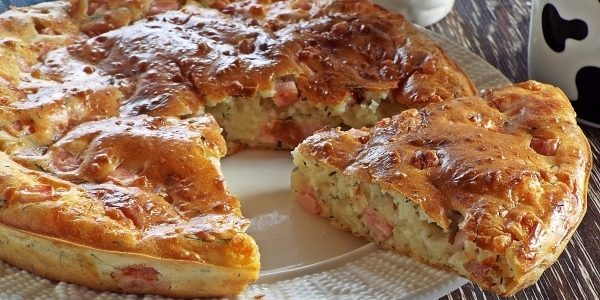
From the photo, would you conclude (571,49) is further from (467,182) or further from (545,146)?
(467,182)

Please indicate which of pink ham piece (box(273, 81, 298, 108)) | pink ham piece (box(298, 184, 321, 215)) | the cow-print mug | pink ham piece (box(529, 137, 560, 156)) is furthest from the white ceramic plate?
the cow-print mug

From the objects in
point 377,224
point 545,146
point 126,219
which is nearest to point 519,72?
point 545,146

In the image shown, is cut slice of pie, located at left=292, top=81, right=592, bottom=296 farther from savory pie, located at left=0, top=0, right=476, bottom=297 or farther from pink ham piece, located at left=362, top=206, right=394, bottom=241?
savory pie, located at left=0, top=0, right=476, bottom=297

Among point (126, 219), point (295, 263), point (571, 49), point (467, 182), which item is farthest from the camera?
point (571, 49)

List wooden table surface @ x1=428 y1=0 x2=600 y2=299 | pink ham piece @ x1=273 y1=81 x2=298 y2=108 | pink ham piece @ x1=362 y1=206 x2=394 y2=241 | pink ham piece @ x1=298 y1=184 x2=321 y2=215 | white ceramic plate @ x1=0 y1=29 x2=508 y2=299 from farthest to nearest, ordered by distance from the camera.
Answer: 1. pink ham piece @ x1=273 y1=81 x2=298 y2=108
2. pink ham piece @ x1=298 y1=184 x2=321 y2=215
3. wooden table surface @ x1=428 y1=0 x2=600 y2=299
4. pink ham piece @ x1=362 y1=206 x2=394 y2=241
5. white ceramic plate @ x1=0 y1=29 x2=508 y2=299

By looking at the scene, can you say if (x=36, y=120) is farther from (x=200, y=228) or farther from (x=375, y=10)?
(x=375, y=10)

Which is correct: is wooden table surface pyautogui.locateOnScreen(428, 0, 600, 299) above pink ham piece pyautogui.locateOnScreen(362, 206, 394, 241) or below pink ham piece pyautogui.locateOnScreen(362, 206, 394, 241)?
below

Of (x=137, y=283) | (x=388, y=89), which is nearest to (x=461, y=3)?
(x=388, y=89)
